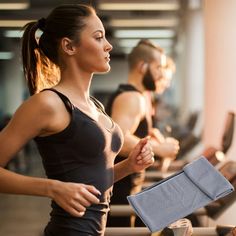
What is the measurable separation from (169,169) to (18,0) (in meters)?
1.82

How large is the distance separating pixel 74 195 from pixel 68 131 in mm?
156

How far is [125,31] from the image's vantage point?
474 cm

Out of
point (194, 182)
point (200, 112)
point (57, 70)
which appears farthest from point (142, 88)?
point (200, 112)

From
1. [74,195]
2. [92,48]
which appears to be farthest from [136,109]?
[74,195]

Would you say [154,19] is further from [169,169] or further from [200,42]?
[169,169]

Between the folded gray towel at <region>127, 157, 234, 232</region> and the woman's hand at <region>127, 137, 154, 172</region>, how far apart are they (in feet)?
0.43

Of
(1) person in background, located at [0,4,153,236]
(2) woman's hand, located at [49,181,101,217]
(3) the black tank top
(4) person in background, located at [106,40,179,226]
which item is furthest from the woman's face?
(4) person in background, located at [106,40,179,226]

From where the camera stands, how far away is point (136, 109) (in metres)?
2.34

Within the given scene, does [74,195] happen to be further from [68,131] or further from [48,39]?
[48,39]

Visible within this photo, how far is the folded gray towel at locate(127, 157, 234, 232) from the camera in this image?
4.06 feet

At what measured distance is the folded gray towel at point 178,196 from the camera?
4.06ft

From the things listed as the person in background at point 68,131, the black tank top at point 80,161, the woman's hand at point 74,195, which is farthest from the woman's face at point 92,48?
the woman's hand at point 74,195

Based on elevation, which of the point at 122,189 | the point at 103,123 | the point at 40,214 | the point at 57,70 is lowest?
the point at 40,214

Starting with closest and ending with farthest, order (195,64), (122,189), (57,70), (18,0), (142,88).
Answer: (57,70) < (122,189) < (142,88) < (18,0) < (195,64)
